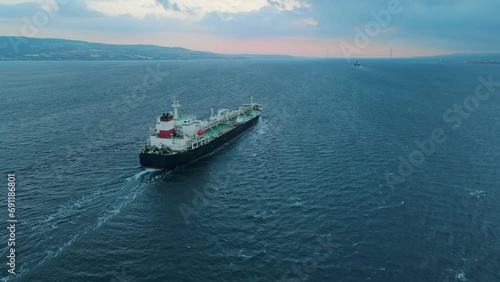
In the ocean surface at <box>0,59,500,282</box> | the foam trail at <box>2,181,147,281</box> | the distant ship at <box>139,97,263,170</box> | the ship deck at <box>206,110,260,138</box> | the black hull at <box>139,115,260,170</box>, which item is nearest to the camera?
Result: the foam trail at <box>2,181,147,281</box>

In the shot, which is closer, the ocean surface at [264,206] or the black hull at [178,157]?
the ocean surface at [264,206]

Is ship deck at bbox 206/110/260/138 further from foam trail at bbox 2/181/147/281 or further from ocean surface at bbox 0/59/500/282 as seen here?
foam trail at bbox 2/181/147/281

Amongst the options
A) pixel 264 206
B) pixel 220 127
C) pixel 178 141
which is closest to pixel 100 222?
pixel 264 206

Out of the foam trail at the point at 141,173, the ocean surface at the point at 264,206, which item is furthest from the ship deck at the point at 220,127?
the foam trail at the point at 141,173

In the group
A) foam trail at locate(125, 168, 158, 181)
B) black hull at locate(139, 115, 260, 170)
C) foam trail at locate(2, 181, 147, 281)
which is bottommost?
foam trail at locate(2, 181, 147, 281)

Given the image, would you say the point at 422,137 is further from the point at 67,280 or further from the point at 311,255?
the point at 67,280

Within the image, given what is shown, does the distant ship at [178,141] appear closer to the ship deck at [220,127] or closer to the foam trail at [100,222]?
the ship deck at [220,127]

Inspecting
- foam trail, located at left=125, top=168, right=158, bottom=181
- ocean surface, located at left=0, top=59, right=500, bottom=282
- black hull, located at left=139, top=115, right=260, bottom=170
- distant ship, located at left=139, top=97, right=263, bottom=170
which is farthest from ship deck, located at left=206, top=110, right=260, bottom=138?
foam trail, located at left=125, top=168, right=158, bottom=181

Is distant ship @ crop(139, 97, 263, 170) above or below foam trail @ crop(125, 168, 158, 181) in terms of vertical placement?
above

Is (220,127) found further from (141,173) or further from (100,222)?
(100,222)

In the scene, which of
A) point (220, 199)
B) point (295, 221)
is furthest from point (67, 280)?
point (295, 221)

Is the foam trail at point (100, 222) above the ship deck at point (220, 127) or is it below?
below
